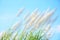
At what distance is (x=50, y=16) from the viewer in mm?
1834

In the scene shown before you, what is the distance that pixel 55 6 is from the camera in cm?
204

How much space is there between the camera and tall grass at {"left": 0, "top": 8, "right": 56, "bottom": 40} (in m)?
1.75

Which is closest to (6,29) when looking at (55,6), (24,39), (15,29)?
(15,29)

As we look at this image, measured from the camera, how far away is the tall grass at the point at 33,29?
68.8 inches

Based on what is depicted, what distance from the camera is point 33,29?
178cm

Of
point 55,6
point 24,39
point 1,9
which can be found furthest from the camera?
point 55,6

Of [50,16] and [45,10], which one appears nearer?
[50,16]

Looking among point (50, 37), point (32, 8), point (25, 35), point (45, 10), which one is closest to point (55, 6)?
point (45, 10)

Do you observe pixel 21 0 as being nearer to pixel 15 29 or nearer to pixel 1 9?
pixel 1 9

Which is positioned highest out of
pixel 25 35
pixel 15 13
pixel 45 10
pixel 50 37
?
pixel 15 13

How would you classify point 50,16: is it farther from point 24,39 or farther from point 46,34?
point 24,39

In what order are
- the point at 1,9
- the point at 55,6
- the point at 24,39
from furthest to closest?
the point at 55,6
the point at 1,9
the point at 24,39

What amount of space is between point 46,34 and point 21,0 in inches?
20.6

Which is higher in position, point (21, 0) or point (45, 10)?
point (21, 0)
